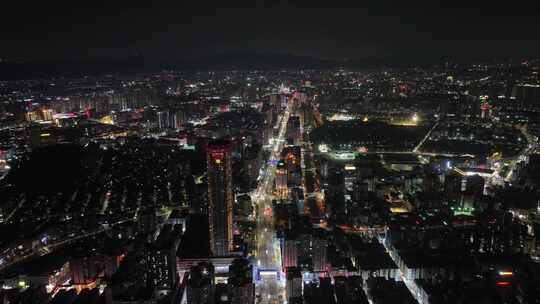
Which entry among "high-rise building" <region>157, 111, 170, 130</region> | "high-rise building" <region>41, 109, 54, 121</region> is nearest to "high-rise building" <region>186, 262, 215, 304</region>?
"high-rise building" <region>157, 111, 170, 130</region>

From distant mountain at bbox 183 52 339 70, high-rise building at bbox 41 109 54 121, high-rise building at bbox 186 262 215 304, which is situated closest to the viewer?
high-rise building at bbox 186 262 215 304

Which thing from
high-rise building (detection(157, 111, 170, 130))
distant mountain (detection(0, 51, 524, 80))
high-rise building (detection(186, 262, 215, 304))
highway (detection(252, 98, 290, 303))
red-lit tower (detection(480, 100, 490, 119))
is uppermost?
distant mountain (detection(0, 51, 524, 80))

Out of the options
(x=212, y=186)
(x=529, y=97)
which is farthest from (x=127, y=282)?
(x=529, y=97)

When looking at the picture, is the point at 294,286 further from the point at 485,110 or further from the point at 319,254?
the point at 485,110

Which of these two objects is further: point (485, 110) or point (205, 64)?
point (205, 64)

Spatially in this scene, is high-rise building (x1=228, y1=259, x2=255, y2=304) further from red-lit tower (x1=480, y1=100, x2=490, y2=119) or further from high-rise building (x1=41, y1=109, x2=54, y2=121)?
high-rise building (x1=41, y1=109, x2=54, y2=121)

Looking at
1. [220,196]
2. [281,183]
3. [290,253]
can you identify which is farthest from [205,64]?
[290,253]
